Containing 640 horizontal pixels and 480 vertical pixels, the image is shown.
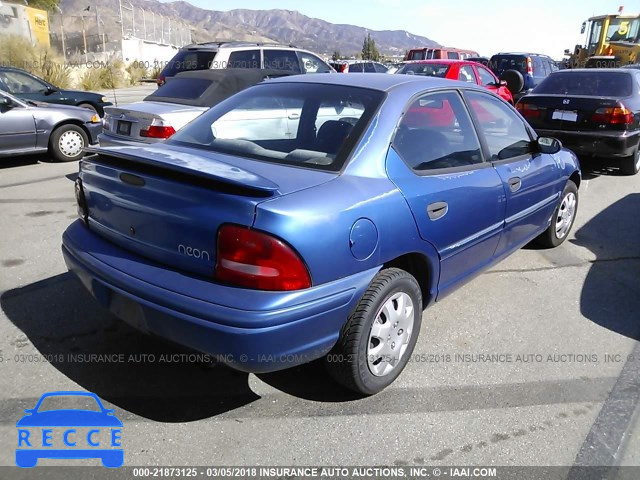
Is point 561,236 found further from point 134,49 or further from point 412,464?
point 134,49

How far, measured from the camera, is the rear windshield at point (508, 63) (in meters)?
17.4

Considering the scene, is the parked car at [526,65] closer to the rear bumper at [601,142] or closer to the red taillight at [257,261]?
the rear bumper at [601,142]

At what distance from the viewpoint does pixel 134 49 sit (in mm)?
36812

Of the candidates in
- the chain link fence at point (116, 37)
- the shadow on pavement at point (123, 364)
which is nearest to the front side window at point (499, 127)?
the shadow on pavement at point (123, 364)

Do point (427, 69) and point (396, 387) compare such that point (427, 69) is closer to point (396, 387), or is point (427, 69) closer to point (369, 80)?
point (369, 80)

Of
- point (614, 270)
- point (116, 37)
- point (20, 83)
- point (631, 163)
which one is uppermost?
point (116, 37)

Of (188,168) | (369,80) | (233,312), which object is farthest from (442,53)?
(233,312)

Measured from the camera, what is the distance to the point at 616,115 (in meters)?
7.60

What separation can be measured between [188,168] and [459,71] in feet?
31.6

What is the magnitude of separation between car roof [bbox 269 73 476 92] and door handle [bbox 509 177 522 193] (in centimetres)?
84

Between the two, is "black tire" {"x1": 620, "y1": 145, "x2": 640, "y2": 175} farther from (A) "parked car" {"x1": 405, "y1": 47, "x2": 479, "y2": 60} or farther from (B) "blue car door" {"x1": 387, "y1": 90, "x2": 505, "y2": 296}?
(A) "parked car" {"x1": 405, "y1": 47, "x2": 479, "y2": 60}

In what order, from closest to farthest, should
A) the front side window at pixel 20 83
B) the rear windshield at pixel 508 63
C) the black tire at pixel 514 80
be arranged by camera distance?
1. the front side window at pixel 20 83
2. the black tire at pixel 514 80
3. the rear windshield at pixel 508 63

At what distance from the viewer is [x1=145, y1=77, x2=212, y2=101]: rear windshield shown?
22.3ft

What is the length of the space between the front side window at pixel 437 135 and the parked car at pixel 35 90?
8273mm
